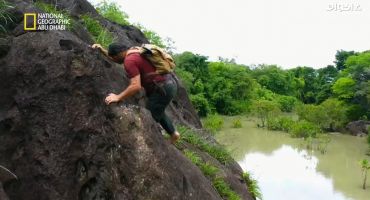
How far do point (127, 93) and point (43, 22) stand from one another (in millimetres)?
1265

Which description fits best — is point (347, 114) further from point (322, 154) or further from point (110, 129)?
point (110, 129)

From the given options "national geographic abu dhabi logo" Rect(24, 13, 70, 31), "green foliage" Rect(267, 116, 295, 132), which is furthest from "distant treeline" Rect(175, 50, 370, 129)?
"national geographic abu dhabi logo" Rect(24, 13, 70, 31)

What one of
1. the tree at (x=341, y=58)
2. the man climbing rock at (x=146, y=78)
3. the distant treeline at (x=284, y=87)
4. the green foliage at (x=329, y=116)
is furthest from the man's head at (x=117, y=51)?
the tree at (x=341, y=58)

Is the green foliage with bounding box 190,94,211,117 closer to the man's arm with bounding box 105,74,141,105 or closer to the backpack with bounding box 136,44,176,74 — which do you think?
the backpack with bounding box 136,44,176,74

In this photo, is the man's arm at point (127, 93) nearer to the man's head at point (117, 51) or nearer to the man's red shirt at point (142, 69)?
the man's red shirt at point (142, 69)

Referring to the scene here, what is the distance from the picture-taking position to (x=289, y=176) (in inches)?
918

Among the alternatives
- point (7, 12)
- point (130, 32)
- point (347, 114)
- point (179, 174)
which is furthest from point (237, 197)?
point (347, 114)

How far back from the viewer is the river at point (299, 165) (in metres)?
20.6

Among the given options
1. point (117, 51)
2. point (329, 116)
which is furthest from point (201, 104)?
point (117, 51)

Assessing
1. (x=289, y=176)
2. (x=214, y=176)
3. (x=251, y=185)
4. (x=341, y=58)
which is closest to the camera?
(x=214, y=176)

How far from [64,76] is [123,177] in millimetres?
1007

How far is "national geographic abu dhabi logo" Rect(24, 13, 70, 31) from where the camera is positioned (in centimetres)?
416

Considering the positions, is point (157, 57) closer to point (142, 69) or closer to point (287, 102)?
point (142, 69)

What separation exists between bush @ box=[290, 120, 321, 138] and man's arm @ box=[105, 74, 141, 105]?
34.1 meters
